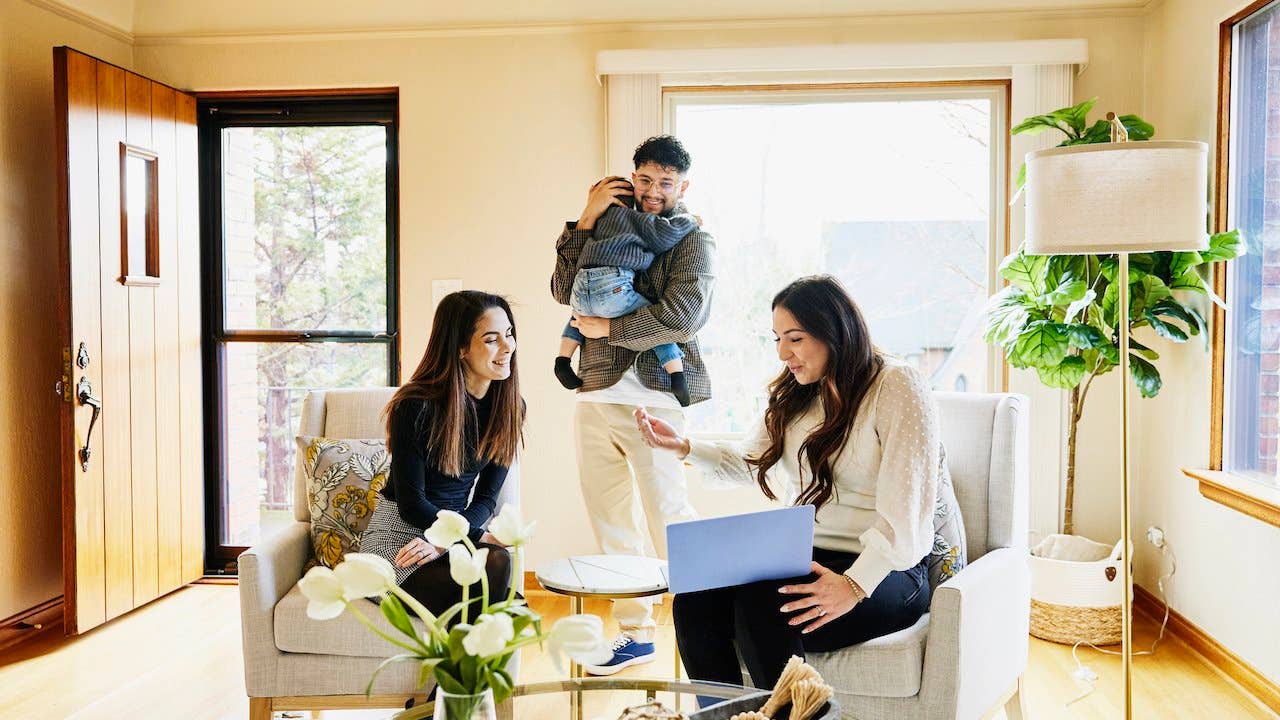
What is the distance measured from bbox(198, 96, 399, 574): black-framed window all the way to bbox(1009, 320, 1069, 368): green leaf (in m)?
2.46

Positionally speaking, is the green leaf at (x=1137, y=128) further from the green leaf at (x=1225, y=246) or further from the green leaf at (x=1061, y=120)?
the green leaf at (x=1225, y=246)

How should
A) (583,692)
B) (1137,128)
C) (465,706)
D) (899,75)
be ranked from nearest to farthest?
(465,706)
(583,692)
(1137,128)
(899,75)

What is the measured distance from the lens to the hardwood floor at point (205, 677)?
2.78m

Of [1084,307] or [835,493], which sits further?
[1084,307]

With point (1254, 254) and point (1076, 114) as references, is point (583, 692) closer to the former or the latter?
point (1254, 254)

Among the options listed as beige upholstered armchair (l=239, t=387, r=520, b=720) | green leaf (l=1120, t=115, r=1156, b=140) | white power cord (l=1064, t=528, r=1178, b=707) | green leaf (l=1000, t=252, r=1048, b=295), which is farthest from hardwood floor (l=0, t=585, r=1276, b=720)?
green leaf (l=1120, t=115, r=1156, b=140)

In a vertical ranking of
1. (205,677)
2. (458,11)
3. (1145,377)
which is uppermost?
(458,11)

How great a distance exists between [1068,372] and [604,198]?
5.53 feet

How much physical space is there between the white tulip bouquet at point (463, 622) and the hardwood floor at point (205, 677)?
131cm

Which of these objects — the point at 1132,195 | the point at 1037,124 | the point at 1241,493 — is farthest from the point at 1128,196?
the point at 1037,124

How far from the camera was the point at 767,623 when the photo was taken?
1.99 m

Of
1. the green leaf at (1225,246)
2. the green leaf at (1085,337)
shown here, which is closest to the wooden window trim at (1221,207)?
the green leaf at (1225,246)

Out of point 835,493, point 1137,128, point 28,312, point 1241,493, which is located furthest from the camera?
point 28,312

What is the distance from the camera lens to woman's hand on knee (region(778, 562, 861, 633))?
1973mm
